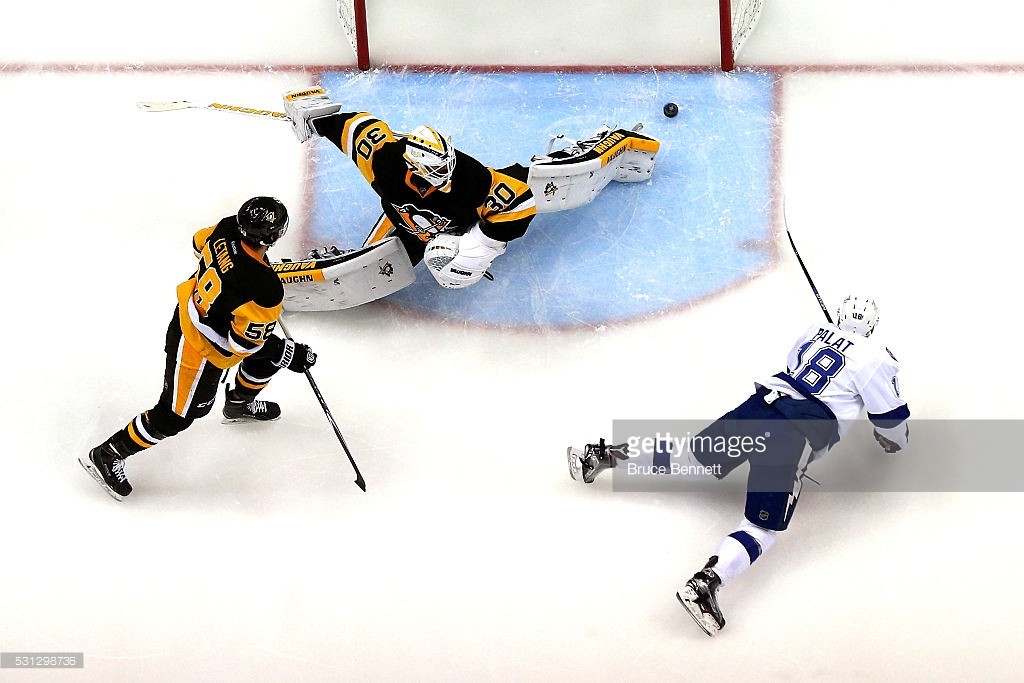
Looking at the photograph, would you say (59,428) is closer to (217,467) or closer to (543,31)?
(217,467)

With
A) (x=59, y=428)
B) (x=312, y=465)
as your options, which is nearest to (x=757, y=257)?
(x=312, y=465)

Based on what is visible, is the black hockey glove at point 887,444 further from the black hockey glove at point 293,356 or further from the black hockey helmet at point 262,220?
the black hockey helmet at point 262,220

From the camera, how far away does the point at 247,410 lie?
4.70 meters

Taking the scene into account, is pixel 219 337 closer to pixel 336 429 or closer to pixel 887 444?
pixel 336 429

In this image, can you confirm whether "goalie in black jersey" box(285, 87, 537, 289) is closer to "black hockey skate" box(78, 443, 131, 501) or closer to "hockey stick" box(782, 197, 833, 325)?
"hockey stick" box(782, 197, 833, 325)

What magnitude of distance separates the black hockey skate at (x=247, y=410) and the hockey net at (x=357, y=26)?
73.6 inches

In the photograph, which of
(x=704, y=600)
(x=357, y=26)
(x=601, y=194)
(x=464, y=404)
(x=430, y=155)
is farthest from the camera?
(x=357, y=26)

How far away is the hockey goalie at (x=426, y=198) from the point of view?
4586mm

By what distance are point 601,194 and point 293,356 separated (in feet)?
5.71

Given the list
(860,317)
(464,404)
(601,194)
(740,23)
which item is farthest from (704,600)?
(740,23)

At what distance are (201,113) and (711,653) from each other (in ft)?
10.8

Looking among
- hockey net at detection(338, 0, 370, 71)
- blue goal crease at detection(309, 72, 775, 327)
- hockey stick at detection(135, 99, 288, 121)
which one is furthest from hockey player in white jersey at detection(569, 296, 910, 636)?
hockey net at detection(338, 0, 370, 71)

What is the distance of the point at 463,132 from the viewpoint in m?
5.58

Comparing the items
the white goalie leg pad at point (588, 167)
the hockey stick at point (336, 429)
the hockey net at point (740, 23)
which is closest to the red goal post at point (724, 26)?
the hockey net at point (740, 23)
